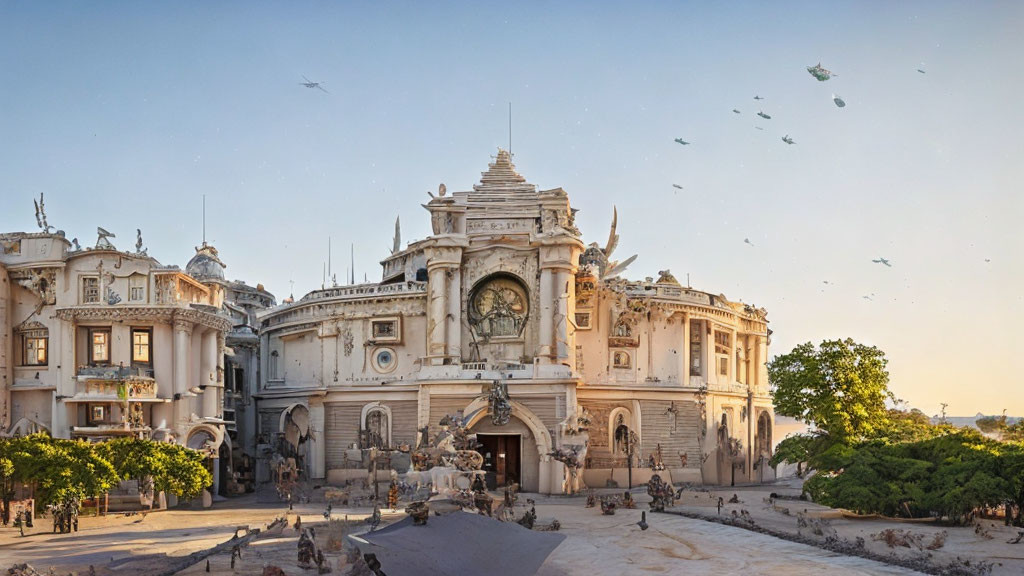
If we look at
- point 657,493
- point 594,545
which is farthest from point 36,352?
point 657,493

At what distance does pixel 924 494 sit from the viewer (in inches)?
1543

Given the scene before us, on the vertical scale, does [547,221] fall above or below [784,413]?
above

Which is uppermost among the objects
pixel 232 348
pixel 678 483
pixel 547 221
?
pixel 547 221

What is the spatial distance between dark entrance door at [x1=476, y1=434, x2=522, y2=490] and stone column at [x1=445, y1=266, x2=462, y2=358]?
17.5ft

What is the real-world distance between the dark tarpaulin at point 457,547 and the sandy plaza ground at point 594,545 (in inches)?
29.7

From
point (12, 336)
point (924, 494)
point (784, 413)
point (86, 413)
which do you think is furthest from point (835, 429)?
point (12, 336)

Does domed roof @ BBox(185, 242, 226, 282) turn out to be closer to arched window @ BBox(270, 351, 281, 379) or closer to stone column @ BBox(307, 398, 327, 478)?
arched window @ BBox(270, 351, 281, 379)

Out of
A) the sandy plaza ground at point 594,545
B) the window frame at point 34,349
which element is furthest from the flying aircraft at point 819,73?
the window frame at point 34,349

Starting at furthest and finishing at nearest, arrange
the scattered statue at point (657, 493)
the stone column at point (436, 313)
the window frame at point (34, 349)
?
the stone column at point (436, 313) → the window frame at point (34, 349) → the scattered statue at point (657, 493)

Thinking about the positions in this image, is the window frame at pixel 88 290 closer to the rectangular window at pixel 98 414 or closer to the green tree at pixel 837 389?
the rectangular window at pixel 98 414

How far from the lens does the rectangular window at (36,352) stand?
46750mm

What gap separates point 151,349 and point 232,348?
15.6 meters

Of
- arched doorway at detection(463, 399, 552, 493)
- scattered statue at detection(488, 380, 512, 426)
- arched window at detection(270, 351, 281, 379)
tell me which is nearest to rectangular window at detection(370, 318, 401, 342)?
arched doorway at detection(463, 399, 552, 493)

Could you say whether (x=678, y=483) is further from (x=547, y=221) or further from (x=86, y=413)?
(x=86, y=413)
